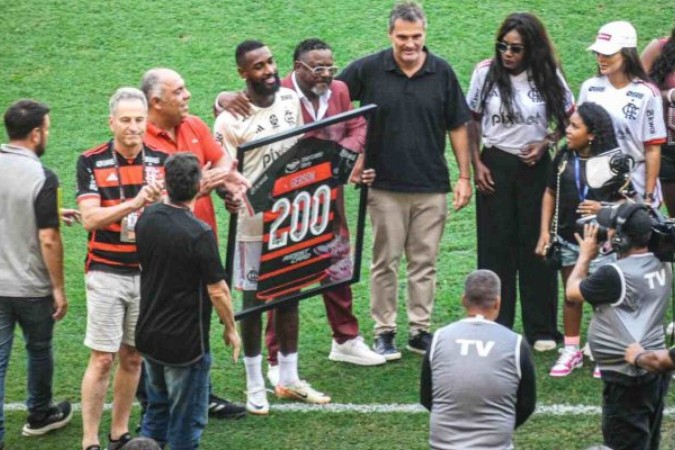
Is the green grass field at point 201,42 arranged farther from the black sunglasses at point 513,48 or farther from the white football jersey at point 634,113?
the black sunglasses at point 513,48

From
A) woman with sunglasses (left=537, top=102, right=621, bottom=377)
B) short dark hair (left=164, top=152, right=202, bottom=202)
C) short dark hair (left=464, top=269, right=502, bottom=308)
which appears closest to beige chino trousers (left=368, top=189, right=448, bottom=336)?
woman with sunglasses (left=537, top=102, right=621, bottom=377)

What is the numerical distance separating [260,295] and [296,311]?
36 centimetres

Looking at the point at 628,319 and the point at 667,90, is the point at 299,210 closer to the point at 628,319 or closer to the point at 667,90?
the point at 628,319

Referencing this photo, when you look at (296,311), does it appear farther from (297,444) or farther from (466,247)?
(466,247)

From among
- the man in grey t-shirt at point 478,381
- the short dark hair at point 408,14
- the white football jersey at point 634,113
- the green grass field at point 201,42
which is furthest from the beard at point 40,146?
the white football jersey at point 634,113

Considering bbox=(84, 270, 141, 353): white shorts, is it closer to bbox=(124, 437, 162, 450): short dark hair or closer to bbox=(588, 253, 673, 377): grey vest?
bbox=(124, 437, 162, 450): short dark hair

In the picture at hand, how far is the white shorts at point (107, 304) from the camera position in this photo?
750 cm

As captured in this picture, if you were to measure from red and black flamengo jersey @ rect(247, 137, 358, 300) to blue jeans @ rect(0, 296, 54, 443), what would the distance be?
1.13m

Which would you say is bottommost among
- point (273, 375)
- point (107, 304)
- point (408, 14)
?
point (273, 375)

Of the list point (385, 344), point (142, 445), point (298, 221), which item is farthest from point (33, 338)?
point (142, 445)

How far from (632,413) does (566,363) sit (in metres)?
1.71

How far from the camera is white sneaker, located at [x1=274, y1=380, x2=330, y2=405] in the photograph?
841cm

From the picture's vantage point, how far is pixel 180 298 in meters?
6.95

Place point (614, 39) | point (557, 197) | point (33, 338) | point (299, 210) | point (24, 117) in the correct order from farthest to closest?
point (614, 39) < point (557, 197) < point (299, 210) < point (33, 338) < point (24, 117)
